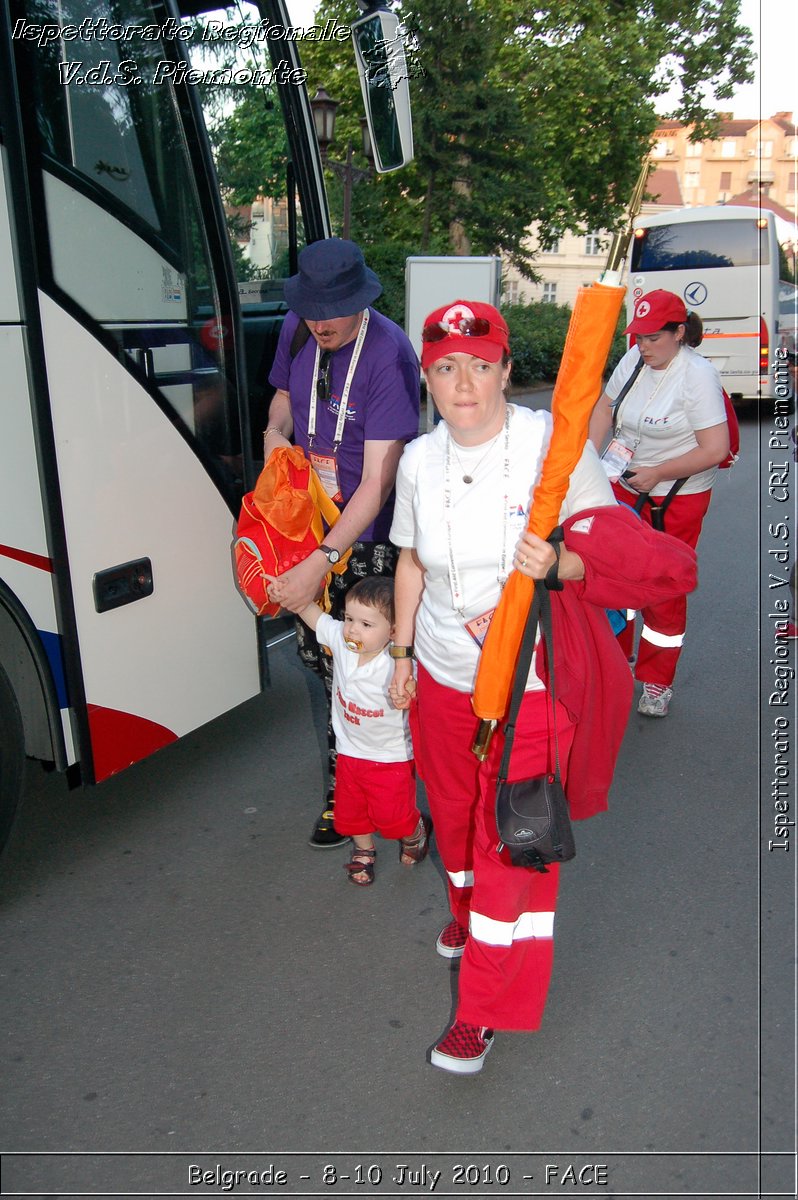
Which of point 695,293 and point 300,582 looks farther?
point 695,293

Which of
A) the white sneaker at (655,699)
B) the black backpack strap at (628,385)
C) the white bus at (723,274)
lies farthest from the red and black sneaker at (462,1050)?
the white bus at (723,274)

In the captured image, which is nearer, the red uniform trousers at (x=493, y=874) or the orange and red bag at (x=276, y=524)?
the red uniform trousers at (x=493, y=874)

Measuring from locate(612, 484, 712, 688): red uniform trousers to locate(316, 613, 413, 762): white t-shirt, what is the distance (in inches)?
70.2

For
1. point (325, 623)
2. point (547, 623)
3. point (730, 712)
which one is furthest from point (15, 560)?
point (730, 712)

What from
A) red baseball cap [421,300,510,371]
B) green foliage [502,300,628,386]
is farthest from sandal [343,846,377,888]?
green foliage [502,300,628,386]

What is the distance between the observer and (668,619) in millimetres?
4781

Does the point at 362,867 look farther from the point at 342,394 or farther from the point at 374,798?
the point at 342,394

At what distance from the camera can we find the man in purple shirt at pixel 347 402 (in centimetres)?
314

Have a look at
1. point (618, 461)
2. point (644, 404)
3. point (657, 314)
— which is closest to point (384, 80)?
point (657, 314)

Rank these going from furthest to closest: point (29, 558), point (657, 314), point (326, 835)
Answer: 1. point (657, 314)
2. point (326, 835)
3. point (29, 558)

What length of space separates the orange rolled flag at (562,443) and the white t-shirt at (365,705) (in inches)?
36.4

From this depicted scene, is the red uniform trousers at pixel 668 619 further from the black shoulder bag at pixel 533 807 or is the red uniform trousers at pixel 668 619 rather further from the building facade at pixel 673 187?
the building facade at pixel 673 187

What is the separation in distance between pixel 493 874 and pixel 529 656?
0.59 m

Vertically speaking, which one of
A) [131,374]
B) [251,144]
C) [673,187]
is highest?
[673,187]
